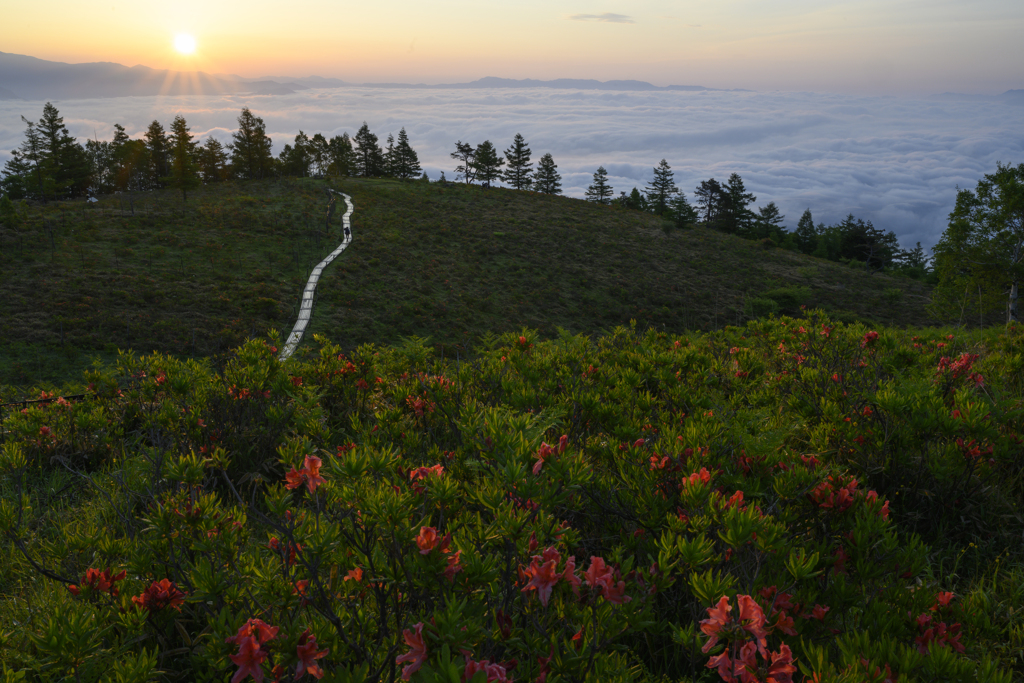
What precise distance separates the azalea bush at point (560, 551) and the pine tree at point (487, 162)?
68.0m

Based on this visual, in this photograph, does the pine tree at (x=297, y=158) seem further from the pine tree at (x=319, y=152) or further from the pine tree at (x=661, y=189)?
the pine tree at (x=661, y=189)

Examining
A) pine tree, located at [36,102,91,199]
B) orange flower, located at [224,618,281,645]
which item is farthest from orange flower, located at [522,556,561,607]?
pine tree, located at [36,102,91,199]

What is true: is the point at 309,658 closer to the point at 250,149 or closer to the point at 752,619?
the point at 752,619

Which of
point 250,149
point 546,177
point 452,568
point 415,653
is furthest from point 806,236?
point 415,653

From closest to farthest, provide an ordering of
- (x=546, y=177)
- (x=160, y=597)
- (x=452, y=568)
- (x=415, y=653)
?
(x=415, y=653) < (x=452, y=568) < (x=160, y=597) < (x=546, y=177)

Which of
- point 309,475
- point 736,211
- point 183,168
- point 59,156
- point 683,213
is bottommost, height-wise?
point 309,475

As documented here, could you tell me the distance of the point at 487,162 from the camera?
6750 centimetres

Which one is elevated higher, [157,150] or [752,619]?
[157,150]

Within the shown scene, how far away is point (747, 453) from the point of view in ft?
7.35

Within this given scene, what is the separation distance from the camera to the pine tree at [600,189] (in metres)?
75.1

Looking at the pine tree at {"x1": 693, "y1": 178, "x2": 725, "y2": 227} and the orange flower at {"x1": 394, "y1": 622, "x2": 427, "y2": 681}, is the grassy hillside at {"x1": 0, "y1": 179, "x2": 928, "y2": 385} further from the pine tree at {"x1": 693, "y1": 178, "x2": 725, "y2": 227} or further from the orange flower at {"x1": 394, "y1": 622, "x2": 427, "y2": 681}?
the orange flower at {"x1": 394, "y1": 622, "x2": 427, "y2": 681}

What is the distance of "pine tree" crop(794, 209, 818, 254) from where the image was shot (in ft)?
207

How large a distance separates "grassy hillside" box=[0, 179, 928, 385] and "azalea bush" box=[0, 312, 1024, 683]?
10501 mm

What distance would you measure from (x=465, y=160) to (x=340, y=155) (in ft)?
53.8
